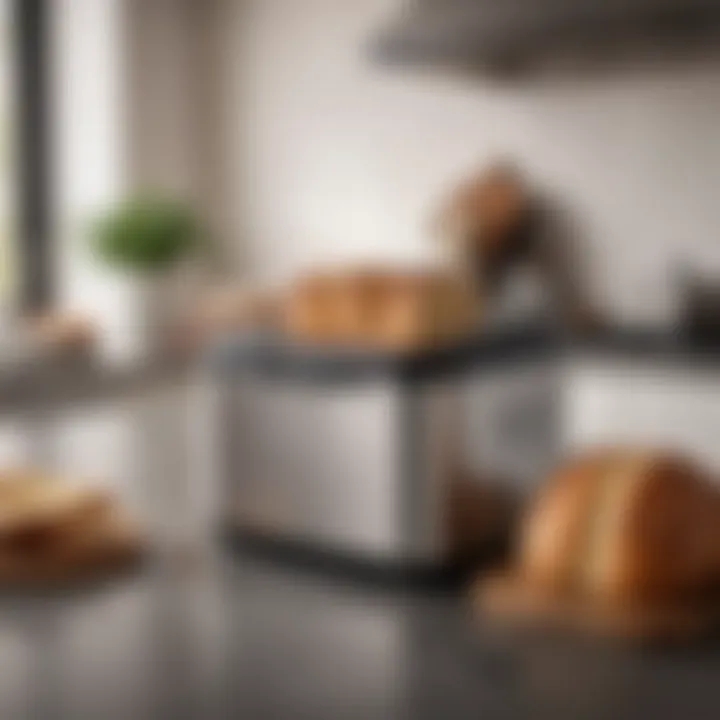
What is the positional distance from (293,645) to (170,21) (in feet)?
5.51

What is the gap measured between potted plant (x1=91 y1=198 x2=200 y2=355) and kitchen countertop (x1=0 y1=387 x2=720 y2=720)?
3.20 ft

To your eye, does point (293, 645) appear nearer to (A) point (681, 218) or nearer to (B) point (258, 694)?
(B) point (258, 694)

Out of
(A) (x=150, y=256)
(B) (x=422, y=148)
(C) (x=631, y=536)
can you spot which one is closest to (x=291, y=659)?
(C) (x=631, y=536)

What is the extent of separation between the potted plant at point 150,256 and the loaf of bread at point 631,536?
1141 millimetres

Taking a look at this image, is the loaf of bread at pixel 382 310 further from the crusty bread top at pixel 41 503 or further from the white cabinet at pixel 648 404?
the white cabinet at pixel 648 404

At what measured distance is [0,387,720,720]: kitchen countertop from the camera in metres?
0.61

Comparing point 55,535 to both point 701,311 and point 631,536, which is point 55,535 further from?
point 701,311

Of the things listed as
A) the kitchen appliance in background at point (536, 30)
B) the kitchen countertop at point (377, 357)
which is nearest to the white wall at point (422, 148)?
the kitchen appliance in background at point (536, 30)

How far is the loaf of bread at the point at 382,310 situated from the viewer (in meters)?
0.88

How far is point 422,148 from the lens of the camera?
1.98 m

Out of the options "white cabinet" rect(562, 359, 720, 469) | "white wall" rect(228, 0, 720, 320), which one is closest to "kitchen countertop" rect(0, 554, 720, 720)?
"white cabinet" rect(562, 359, 720, 469)

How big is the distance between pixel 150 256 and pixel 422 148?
42 cm

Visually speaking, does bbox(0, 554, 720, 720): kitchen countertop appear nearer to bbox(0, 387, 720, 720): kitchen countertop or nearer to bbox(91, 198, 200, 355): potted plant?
bbox(0, 387, 720, 720): kitchen countertop

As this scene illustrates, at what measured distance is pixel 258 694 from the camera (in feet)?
2.06
